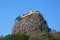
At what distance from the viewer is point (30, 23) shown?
59.4 meters

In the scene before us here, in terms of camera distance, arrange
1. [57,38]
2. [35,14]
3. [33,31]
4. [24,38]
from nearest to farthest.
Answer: [57,38], [24,38], [33,31], [35,14]

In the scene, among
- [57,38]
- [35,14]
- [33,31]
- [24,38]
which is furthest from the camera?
[35,14]

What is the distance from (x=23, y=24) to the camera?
2411 inches

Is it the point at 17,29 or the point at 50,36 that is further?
the point at 17,29

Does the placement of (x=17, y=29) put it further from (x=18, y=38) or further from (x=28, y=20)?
(x=18, y=38)

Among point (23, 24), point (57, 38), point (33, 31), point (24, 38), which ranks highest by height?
point (23, 24)

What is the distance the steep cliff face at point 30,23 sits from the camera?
57.5m

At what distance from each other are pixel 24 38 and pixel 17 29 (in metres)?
16.1

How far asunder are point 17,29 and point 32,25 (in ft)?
19.6

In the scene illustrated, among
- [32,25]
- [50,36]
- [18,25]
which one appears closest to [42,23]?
[32,25]

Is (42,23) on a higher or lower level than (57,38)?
higher

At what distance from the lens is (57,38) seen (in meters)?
38.8

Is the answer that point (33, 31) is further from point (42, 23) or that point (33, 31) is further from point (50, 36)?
point (50, 36)

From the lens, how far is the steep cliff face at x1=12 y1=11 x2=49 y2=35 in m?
57.5
